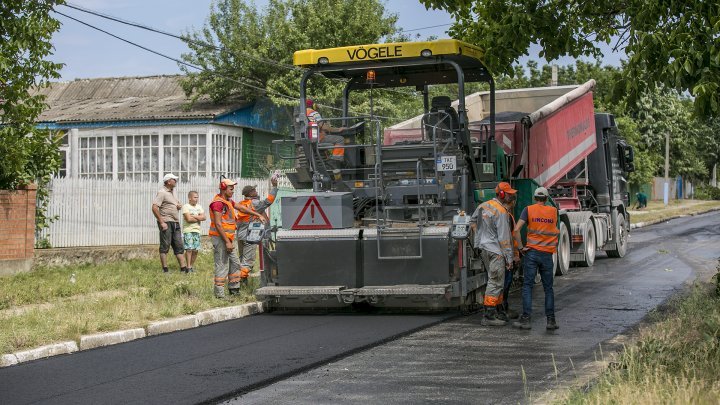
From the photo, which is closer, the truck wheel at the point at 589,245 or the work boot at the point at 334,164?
the work boot at the point at 334,164

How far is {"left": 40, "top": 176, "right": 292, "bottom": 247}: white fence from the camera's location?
71.8ft

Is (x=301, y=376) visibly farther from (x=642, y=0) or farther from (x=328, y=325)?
(x=642, y=0)

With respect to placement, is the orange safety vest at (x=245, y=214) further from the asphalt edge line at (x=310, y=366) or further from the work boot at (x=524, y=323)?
the work boot at (x=524, y=323)

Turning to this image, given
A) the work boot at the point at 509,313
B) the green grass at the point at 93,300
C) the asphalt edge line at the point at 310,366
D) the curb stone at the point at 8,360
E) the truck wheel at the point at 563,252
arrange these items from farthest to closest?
the truck wheel at the point at 563,252, the work boot at the point at 509,313, the green grass at the point at 93,300, the curb stone at the point at 8,360, the asphalt edge line at the point at 310,366

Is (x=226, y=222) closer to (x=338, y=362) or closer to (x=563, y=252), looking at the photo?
(x=338, y=362)

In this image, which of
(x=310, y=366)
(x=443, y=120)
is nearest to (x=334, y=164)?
(x=443, y=120)

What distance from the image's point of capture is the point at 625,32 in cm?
1193

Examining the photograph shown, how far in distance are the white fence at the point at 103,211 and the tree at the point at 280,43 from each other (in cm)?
685

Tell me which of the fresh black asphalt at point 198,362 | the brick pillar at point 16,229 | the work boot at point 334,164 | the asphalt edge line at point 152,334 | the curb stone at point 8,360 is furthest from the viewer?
the brick pillar at point 16,229

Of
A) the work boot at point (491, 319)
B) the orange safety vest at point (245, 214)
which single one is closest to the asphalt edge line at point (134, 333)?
the orange safety vest at point (245, 214)

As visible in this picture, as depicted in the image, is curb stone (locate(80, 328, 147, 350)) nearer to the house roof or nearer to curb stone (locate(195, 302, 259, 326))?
curb stone (locate(195, 302, 259, 326))

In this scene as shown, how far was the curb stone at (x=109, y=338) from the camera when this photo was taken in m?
10.0

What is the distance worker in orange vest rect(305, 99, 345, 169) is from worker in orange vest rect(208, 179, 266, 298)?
1634mm

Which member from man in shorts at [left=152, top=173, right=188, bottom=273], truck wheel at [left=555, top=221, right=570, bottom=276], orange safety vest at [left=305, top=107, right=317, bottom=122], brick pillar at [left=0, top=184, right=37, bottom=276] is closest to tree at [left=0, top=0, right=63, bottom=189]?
brick pillar at [left=0, top=184, right=37, bottom=276]
